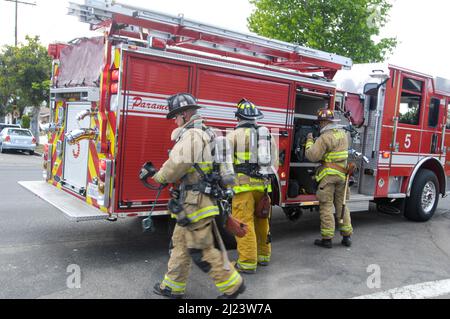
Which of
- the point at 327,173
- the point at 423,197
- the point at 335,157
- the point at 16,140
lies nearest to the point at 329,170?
the point at 327,173

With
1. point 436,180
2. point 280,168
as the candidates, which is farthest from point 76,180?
point 436,180

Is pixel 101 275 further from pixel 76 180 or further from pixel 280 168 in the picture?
pixel 280 168

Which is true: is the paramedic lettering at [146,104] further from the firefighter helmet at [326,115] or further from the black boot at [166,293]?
the firefighter helmet at [326,115]

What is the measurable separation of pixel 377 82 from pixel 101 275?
517 cm

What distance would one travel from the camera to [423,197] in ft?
26.2

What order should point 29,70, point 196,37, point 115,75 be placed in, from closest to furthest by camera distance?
point 115,75
point 196,37
point 29,70

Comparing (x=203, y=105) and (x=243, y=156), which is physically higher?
(x=203, y=105)

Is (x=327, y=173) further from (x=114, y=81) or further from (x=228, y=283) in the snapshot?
(x=114, y=81)

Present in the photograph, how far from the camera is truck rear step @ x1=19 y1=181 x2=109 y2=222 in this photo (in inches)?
174

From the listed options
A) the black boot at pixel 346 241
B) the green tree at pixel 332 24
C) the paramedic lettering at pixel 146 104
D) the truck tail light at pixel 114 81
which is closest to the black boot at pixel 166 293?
the paramedic lettering at pixel 146 104

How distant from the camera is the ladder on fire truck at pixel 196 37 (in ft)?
15.2

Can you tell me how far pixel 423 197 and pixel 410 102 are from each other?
68.9 inches

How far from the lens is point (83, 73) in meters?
5.25

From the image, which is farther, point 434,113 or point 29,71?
point 29,71
